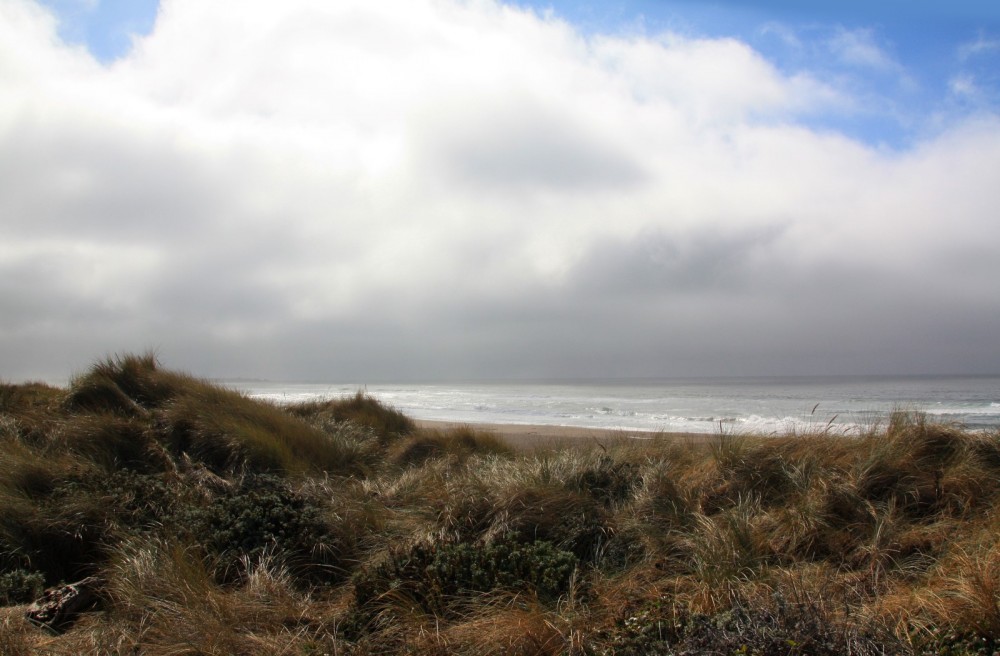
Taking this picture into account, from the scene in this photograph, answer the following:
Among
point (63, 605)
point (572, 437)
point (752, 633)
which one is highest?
point (752, 633)

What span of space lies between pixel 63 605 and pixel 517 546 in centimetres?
353

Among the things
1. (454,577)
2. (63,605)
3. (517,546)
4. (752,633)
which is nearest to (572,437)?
(517,546)

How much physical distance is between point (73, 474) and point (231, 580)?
11.0 ft

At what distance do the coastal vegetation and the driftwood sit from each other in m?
0.06

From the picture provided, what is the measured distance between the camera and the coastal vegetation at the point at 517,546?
4.16 m

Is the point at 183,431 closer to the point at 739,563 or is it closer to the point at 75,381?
the point at 75,381

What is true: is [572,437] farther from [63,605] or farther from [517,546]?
[63,605]

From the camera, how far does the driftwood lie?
5082 millimetres

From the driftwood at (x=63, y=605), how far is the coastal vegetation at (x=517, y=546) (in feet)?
0.20

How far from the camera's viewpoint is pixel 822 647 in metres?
3.43

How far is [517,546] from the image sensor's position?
5609 millimetres

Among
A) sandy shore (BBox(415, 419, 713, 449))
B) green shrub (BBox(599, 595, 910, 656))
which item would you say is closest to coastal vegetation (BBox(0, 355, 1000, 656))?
green shrub (BBox(599, 595, 910, 656))

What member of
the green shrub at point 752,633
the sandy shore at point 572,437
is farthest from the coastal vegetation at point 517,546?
the sandy shore at point 572,437

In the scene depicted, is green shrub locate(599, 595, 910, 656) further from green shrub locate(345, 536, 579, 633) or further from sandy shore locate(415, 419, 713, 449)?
sandy shore locate(415, 419, 713, 449)
